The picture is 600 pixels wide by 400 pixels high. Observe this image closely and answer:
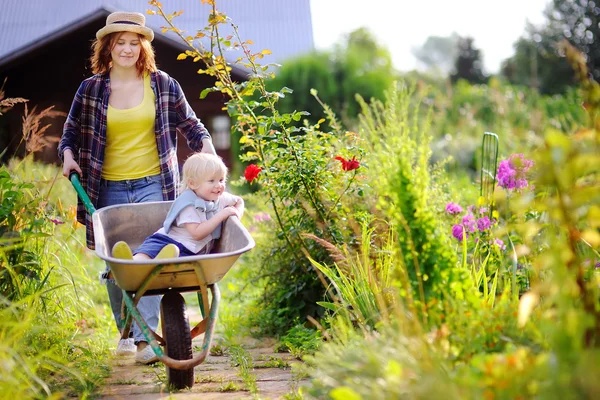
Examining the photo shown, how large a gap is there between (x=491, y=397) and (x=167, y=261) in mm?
1419

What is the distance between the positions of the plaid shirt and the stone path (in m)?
0.91

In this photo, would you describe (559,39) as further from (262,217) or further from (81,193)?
(81,193)

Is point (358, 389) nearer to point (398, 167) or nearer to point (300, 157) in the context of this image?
point (398, 167)

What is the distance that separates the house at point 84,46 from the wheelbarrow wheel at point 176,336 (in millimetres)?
8055

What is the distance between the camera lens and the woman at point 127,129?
365cm

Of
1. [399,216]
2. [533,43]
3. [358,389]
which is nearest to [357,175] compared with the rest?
[399,216]

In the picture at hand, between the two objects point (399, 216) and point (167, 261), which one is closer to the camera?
point (399, 216)

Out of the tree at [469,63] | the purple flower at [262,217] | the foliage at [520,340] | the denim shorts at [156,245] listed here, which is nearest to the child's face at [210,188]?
the denim shorts at [156,245]

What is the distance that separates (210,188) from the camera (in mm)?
3211

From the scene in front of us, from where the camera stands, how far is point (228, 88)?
12.2 feet

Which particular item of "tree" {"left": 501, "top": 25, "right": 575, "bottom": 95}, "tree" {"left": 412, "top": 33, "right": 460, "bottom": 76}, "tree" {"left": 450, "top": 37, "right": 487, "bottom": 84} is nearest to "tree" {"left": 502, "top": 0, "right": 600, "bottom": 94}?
"tree" {"left": 501, "top": 25, "right": 575, "bottom": 95}

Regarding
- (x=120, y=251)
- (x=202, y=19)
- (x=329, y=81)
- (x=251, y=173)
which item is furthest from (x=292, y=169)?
(x=202, y=19)

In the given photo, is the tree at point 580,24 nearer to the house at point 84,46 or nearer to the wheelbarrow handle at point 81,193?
the house at point 84,46

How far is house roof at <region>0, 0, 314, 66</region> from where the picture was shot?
14.4m
